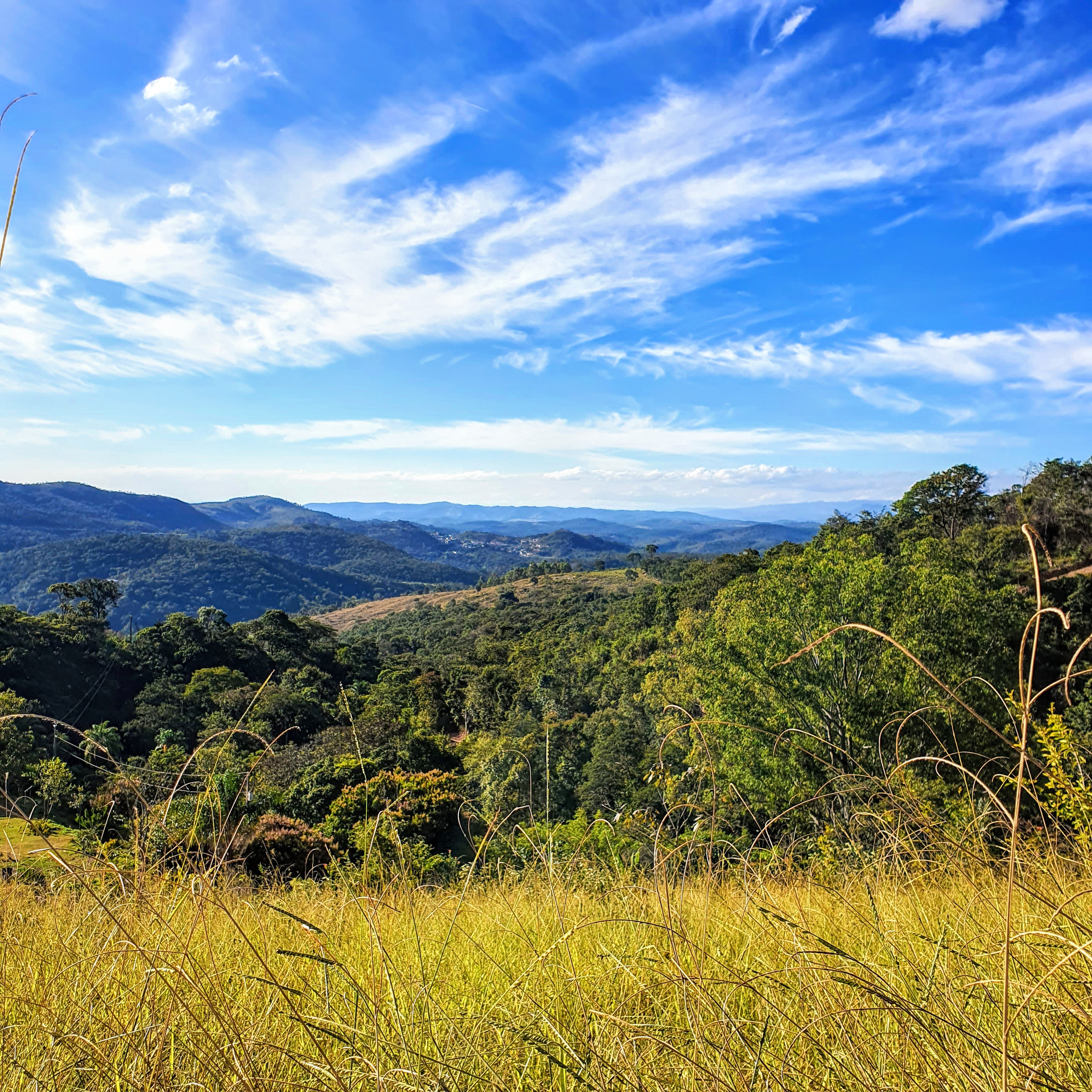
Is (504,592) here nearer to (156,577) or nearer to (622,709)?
(622,709)

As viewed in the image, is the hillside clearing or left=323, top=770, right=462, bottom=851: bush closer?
left=323, top=770, right=462, bottom=851: bush

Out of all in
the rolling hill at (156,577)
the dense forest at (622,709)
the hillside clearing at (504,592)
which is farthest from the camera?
the rolling hill at (156,577)

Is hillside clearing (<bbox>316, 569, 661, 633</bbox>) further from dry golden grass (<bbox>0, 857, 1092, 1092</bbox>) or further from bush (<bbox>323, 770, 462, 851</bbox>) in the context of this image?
dry golden grass (<bbox>0, 857, 1092, 1092</bbox>)

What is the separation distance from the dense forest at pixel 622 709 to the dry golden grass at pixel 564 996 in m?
0.35

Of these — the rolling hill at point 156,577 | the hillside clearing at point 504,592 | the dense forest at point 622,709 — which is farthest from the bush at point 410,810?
the rolling hill at point 156,577

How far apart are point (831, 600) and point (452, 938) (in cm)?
2130

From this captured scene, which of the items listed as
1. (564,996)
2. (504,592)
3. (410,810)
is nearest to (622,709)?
(410,810)

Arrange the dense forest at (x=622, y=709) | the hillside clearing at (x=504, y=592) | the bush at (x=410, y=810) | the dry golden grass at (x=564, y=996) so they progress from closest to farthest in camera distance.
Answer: the dry golden grass at (x=564, y=996) < the dense forest at (x=622, y=709) < the bush at (x=410, y=810) < the hillside clearing at (x=504, y=592)

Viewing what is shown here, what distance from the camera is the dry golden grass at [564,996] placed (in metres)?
1.34

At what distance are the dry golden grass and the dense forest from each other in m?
0.35

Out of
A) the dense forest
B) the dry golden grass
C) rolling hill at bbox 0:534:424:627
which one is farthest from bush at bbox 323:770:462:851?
rolling hill at bbox 0:534:424:627

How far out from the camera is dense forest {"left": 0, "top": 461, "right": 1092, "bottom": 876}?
3.35m

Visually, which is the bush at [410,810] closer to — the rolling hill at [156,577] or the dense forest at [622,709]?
the dense forest at [622,709]

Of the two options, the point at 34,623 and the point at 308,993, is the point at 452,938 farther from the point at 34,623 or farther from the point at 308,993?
the point at 34,623
